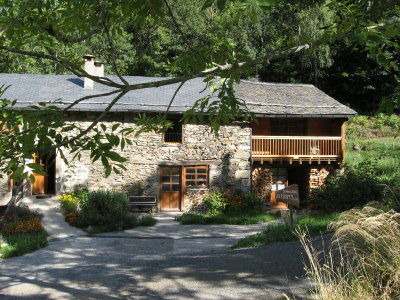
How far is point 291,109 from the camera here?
57.6ft

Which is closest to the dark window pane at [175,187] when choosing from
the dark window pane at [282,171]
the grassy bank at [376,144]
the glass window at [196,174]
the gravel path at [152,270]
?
the glass window at [196,174]

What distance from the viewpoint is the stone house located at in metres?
15.6

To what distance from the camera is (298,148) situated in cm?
1770

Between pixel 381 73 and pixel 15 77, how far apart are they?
2242 cm

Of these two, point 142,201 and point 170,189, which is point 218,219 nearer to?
point 170,189

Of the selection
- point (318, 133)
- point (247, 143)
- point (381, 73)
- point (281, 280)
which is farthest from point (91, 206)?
point (381, 73)

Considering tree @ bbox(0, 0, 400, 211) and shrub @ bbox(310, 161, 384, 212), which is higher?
tree @ bbox(0, 0, 400, 211)

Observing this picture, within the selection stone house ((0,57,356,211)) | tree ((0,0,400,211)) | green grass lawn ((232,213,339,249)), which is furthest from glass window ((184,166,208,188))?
tree ((0,0,400,211))

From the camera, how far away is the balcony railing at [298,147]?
679 inches

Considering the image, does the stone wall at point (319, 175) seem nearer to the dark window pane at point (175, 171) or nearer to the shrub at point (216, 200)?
the shrub at point (216, 200)

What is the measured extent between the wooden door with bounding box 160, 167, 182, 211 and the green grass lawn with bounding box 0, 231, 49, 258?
5.40 meters

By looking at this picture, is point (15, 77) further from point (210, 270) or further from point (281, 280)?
point (281, 280)

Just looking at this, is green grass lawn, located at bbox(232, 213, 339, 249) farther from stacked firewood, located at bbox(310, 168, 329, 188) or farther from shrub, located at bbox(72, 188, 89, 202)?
stacked firewood, located at bbox(310, 168, 329, 188)

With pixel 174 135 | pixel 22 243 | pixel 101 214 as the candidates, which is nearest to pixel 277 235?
pixel 101 214
